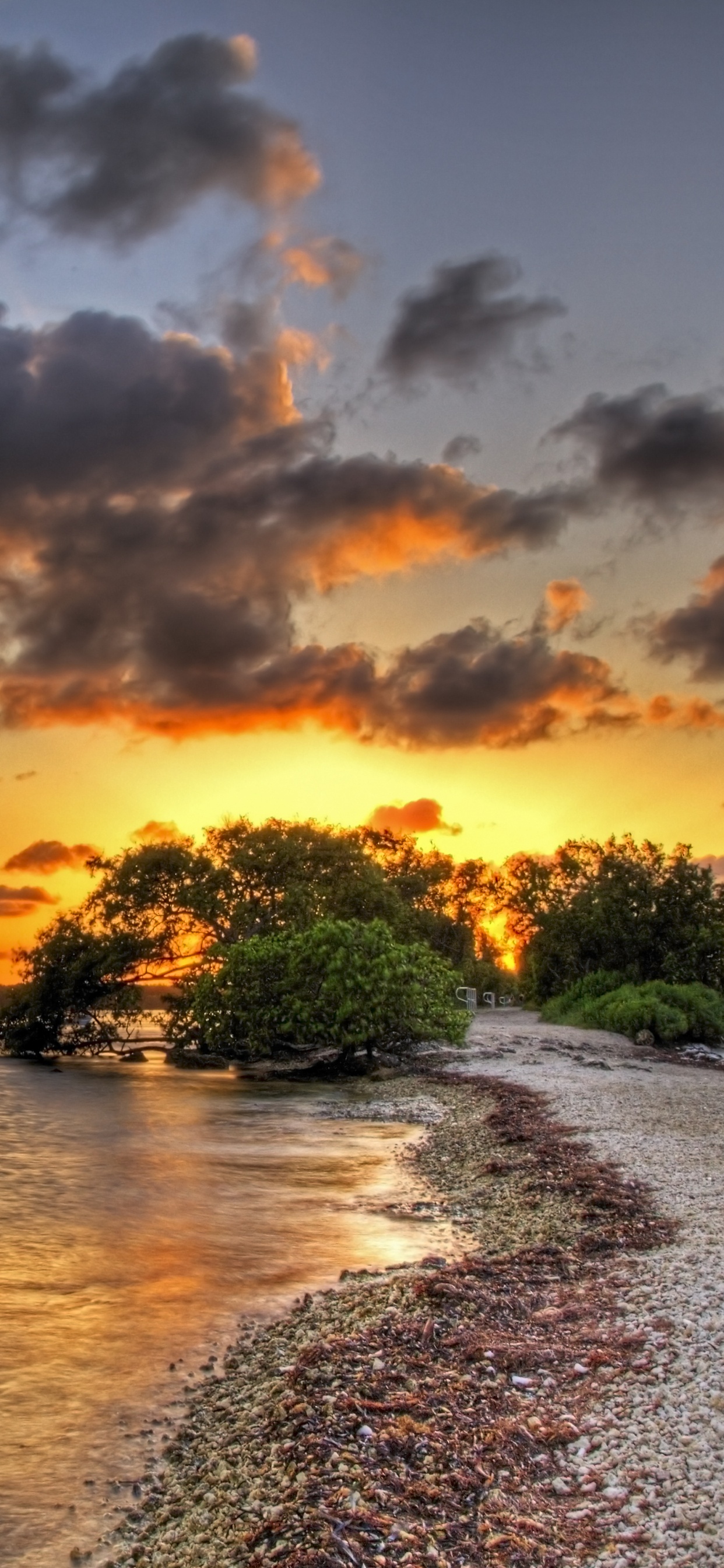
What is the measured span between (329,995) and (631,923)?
1759cm

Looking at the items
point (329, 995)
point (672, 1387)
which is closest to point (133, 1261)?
point (672, 1387)

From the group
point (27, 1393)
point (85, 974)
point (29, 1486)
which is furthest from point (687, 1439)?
point (85, 974)

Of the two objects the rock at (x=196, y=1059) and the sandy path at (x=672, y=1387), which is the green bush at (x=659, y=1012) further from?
the sandy path at (x=672, y=1387)

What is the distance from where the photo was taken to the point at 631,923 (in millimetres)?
40781

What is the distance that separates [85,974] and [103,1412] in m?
30.4

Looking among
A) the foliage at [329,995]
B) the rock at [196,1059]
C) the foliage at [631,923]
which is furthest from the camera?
the foliage at [631,923]

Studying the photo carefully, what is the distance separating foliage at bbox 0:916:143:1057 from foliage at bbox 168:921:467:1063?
539 cm

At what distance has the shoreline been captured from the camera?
4152mm

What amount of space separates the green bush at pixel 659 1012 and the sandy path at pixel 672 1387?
17.5m

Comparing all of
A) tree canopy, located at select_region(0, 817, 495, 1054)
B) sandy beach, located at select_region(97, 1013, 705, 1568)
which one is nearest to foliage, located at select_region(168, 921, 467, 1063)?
tree canopy, located at select_region(0, 817, 495, 1054)

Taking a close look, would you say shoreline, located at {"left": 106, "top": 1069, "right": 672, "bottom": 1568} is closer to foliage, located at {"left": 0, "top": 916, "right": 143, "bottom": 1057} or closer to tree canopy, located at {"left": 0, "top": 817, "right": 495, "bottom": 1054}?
tree canopy, located at {"left": 0, "top": 817, "right": 495, "bottom": 1054}

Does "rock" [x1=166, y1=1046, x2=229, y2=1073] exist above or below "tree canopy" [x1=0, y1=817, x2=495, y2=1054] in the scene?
below

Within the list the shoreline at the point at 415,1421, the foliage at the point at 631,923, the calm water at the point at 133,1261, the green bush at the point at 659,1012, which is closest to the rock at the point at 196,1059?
the calm water at the point at 133,1261

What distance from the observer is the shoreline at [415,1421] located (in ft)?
13.6
